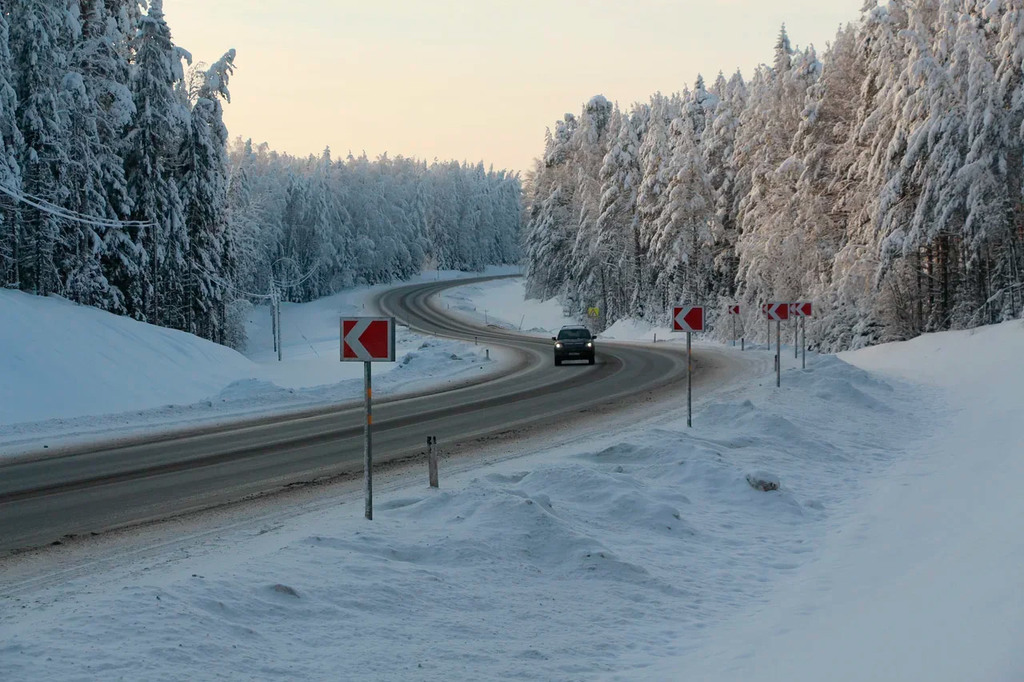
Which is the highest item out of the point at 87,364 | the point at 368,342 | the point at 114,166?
the point at 114,166

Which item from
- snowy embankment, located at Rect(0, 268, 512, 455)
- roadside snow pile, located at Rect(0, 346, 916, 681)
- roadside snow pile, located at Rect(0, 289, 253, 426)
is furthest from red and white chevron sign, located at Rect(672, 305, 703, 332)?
roadside snow pile, located at Rect(0, 289, 253, 426)

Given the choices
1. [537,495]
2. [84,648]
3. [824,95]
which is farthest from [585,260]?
[84,648]

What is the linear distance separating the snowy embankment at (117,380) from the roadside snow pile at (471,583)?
1020 centimetres

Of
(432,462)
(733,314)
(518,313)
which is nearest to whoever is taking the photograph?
(432,462)

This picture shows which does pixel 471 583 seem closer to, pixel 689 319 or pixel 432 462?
pixel 432 462

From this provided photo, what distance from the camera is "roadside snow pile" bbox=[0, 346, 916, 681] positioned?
18.4 ft

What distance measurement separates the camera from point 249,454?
1509 cm

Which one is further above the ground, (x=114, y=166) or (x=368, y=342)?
(x=114, y=166)

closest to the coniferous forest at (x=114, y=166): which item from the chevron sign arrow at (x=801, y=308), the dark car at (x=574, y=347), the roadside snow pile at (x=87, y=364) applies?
the roadside snow pile at (x=87, y=364)

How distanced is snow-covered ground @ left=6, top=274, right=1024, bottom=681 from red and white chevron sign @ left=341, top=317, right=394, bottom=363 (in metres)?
1.65

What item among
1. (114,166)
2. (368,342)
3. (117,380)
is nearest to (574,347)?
(117,380)

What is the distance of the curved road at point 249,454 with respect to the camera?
35.1ft

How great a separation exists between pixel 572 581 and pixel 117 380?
19142mm

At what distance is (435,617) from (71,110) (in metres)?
31.8
